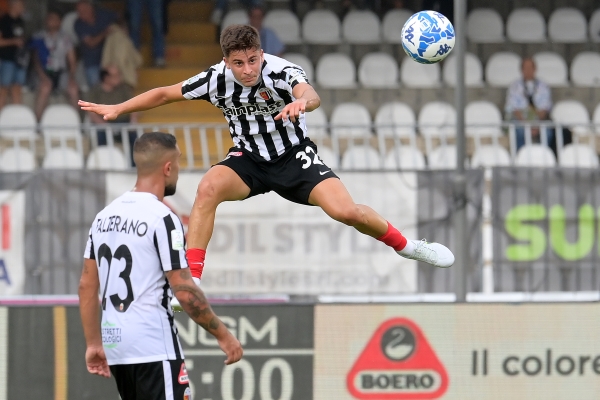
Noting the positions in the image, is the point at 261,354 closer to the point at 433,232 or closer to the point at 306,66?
the point at 433,232

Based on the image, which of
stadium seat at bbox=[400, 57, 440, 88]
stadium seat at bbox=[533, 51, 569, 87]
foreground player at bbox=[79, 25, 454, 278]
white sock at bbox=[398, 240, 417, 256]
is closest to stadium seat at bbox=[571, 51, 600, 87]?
stadium seat at bbox=[533, 51, 569, 87]

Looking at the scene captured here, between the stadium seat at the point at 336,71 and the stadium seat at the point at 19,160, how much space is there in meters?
4.67

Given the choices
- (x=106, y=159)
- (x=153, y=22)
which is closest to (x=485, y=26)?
(x=153, y=22)

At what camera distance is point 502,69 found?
14.1m

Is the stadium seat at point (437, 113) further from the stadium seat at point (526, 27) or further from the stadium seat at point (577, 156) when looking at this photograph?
the stadium seat at point (577, 156)

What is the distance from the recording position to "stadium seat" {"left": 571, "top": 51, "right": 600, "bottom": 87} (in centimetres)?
1421

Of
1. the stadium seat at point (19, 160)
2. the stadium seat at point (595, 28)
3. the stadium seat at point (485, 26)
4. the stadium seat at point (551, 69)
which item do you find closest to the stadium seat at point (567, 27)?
the stadium seat at point (595, 28)

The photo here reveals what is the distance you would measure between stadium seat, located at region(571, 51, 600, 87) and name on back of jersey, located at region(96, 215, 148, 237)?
1030 cm

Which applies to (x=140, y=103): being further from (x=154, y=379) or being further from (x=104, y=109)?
(x=154, y=379)

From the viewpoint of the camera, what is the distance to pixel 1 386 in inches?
297

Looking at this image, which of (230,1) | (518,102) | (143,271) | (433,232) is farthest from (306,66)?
(143,271)

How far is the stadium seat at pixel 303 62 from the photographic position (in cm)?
1403

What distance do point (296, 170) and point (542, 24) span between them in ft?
30.4

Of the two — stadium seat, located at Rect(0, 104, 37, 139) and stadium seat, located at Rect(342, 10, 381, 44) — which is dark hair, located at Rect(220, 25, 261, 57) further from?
stadium seat, located at Rect(342, 10, 381, 44)
